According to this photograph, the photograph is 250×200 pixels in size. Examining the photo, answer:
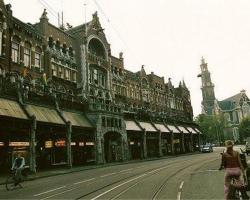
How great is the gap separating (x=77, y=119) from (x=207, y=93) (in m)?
115

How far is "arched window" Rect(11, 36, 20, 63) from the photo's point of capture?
32469 millimetres

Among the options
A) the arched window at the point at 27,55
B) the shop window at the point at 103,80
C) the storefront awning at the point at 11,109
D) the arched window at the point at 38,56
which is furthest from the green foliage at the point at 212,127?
the storefront awning at the point at 11,109

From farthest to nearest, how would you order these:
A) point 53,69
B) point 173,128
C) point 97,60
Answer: point 173,128 < point 97,60 < point 53,69

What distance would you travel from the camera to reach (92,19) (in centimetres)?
4803

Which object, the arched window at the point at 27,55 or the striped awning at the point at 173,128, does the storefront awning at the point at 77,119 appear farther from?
the striped awning at the point at 173,128

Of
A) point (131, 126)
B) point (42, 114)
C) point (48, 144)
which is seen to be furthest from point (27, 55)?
point (131, 126)

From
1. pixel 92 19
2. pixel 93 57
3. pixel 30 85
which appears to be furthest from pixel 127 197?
pixel 92 19

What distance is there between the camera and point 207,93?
14325cm

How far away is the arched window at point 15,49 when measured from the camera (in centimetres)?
3247

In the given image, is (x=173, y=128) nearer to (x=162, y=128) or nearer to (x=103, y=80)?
(x=162, y=128)

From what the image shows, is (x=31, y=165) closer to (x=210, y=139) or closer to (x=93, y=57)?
(x=93, y=57)

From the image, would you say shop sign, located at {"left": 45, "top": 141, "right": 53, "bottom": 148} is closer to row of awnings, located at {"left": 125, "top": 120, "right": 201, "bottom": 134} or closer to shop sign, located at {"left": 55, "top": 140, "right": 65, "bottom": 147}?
shop sign, located at {"left": 55, "top": 140, "right": 65, "bottom": 147}

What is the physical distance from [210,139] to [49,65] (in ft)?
284

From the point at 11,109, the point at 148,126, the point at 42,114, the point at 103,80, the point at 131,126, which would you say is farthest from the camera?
the point at 148,126
